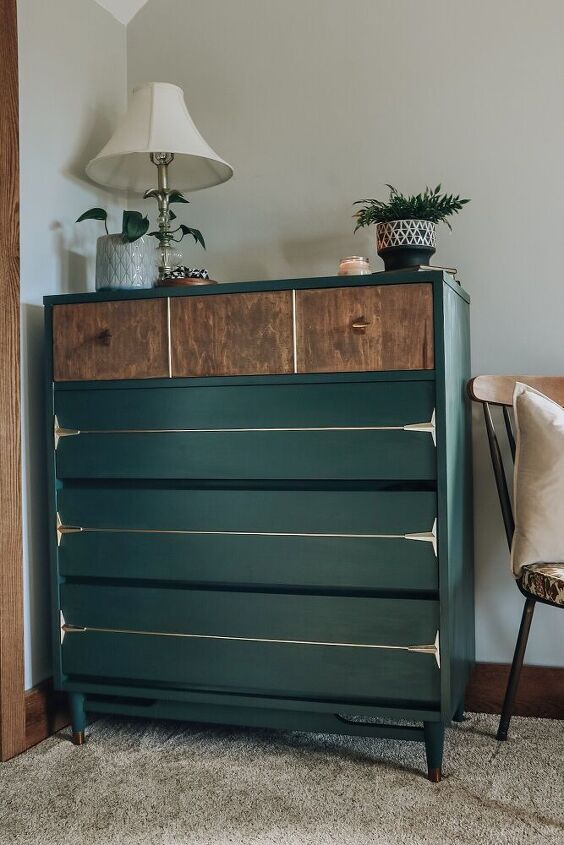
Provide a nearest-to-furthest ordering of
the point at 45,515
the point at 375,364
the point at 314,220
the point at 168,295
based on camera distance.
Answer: the point at 375,364 < the point at 168,295 < the point at 45,515 < the point at 314,220

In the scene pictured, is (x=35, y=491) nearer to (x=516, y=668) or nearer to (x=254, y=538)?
(x=254, y=538)

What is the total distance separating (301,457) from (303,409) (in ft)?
0.36

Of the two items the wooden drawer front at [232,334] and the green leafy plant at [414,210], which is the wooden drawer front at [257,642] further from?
the green leafy plant at [414,210]

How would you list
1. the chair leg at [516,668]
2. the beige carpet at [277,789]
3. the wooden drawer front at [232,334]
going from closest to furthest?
the beige carpet at [277,789]
the wooden drawer front at [232,334]
the chair leg at [516,668]

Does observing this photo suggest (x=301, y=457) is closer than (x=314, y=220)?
Yes

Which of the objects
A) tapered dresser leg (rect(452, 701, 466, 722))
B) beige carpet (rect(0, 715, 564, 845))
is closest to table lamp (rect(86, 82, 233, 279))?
beige carpet (rect(0, 715, 564, 845))

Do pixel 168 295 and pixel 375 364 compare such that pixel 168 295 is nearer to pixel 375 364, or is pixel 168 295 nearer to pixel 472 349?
pixel 375 364

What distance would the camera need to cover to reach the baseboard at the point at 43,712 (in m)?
2.03

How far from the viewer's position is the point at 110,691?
1994mm

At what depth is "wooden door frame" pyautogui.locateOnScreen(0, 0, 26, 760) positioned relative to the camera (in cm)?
196

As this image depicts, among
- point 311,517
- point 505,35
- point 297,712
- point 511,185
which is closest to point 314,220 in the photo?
point 511,185

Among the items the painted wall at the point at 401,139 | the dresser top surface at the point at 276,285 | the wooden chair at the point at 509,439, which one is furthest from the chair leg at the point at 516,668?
the dresser top surface at the point at 276,285

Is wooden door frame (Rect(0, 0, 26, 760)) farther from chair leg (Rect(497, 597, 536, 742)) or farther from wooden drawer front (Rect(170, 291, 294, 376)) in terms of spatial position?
chair leg (Rect(497, 597, 536, 742))

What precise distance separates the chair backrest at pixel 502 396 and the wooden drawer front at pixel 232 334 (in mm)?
512
